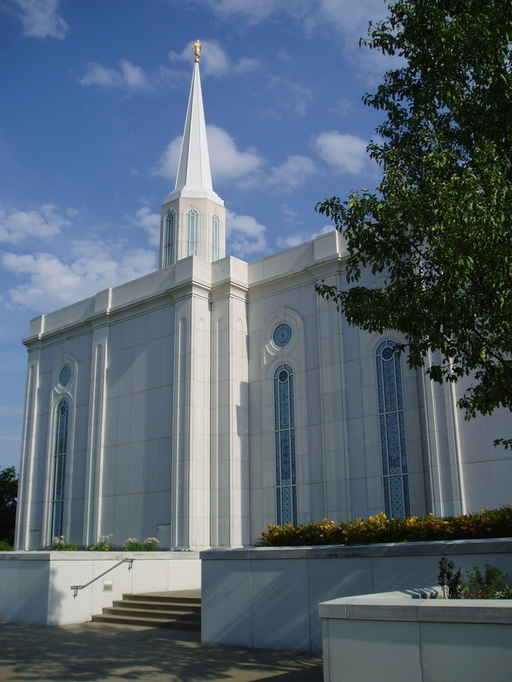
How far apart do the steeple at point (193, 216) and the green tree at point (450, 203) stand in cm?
1574

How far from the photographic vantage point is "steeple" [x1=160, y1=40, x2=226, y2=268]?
25141mm

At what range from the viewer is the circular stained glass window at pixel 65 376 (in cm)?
2512

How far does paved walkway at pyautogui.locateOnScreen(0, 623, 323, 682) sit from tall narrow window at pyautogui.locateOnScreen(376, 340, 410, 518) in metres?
7.13

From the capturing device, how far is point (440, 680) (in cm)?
583

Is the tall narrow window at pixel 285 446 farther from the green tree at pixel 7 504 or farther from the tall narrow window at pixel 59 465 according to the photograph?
the green tree at pixel 7 504

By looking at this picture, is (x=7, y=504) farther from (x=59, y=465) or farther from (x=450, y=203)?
(x=450, y=203)

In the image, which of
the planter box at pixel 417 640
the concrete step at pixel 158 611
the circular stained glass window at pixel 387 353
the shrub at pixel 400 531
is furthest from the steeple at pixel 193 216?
the planter box at pixel 417 640

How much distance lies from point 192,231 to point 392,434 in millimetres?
11879

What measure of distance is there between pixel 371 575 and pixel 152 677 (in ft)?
10.4

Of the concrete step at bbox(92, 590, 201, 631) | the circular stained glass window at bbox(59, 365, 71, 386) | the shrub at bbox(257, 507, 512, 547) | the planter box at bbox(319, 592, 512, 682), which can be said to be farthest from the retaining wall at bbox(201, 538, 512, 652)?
the circular stained glass window at bbox(59, 365, 71, 386)

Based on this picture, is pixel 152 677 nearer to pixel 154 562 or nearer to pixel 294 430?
pixel 154 562

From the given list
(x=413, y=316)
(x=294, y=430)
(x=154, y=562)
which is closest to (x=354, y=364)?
(x=294, y=430)

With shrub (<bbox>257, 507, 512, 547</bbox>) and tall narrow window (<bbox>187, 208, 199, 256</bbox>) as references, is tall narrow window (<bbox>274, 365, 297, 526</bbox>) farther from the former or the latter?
shrub (<bbox>257, 507, 512, 547</bbox>)

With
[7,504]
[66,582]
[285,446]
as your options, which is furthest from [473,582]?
[7,504]
